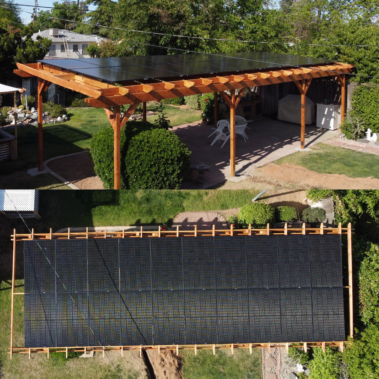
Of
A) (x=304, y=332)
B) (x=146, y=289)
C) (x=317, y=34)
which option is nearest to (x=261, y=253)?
(x=304, y=332)

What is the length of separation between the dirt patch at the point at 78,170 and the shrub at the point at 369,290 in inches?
254

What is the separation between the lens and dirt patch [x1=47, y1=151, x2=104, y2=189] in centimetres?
1121

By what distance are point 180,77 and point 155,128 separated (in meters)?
1.63

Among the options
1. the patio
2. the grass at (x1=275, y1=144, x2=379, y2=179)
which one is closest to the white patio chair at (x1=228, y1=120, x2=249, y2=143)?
the patio

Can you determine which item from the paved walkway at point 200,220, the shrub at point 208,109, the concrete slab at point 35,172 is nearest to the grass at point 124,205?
the paved walkway at point 200,220

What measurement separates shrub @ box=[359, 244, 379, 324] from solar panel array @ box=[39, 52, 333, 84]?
19.8 ft

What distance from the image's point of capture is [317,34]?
26.3 meters

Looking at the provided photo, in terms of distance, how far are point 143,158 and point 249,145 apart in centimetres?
516

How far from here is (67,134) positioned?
48.9ft

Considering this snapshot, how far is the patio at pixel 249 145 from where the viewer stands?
12.1 metres

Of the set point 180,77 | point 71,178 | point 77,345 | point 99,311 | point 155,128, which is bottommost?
point 77,345

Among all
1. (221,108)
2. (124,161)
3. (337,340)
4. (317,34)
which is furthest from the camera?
(317,34)

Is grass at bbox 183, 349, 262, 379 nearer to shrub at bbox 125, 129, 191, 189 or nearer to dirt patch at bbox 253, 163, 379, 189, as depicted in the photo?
A: shrub at bbox 125, 129, 191, 189

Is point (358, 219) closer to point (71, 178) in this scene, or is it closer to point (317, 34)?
point (71, 178)
